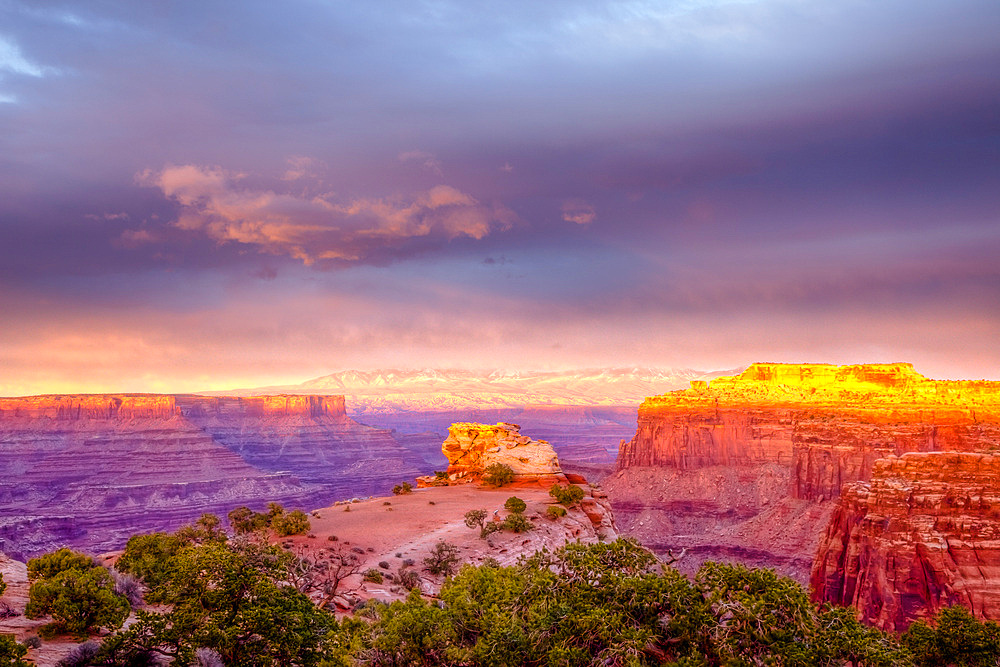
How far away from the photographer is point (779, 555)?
2420 inches

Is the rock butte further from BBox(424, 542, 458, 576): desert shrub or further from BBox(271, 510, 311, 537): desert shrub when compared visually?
BBox(271, 510, 311, 537): desert shrub

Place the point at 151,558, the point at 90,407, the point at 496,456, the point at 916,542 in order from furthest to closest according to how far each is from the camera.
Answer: the point at 90,407 → the point at 496,456 → the point at 916,542 → the point at 151,558

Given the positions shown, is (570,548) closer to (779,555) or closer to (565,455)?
(779,555)

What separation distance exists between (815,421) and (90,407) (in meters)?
132

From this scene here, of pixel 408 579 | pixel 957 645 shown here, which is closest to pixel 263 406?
pixel 408 579

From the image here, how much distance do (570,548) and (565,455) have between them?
16758cm

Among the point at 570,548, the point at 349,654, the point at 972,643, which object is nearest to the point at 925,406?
the point at 972,643

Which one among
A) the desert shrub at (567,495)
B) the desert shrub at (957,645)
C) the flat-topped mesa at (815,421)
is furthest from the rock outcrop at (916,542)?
the flat-topped mesa at (815,421)

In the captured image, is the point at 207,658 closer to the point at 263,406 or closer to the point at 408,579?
the point at 408,579

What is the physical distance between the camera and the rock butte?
66375mm

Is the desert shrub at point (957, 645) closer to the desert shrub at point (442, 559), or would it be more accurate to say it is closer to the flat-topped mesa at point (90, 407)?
the desert shrub at point (442, 559)

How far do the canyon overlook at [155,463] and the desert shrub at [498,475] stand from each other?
5257cm

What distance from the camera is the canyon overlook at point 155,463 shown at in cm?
9188

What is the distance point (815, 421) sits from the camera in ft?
251
